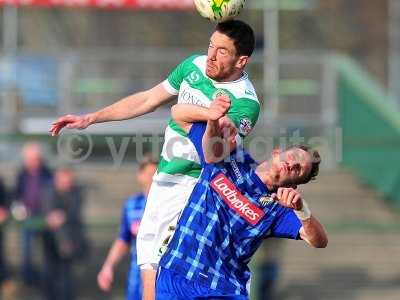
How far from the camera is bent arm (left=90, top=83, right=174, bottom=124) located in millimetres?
6809

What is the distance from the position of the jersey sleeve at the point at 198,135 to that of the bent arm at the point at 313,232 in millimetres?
671

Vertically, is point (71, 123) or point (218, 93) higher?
point (218, 93)

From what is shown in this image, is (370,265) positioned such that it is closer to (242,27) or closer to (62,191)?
(62,191)

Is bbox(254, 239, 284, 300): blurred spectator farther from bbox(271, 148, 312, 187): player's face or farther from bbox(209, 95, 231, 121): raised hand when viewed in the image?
bbox(209, 95, 231, 121): raised hand

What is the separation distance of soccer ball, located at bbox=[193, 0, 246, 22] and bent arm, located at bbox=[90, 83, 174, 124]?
0.67 m

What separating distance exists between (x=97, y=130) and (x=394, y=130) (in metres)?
3.85

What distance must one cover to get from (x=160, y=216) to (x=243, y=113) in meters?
0.97

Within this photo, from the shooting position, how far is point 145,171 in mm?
9055

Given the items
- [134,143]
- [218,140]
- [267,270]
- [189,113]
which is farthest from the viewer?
[134,143]

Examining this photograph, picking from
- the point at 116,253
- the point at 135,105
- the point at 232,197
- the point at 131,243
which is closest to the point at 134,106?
the point at 135,105

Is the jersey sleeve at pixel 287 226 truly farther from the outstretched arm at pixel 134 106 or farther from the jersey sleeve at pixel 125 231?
the jersey sleeve at pixel 125 231

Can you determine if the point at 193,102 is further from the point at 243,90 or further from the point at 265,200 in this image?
the point at 265,200

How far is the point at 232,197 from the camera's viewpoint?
627cm

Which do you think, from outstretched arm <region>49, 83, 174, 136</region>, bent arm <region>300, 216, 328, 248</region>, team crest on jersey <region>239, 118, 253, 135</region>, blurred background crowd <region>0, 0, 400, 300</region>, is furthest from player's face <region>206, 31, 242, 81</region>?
blurred background crowd <region>0, 0, 400, 300</region>
